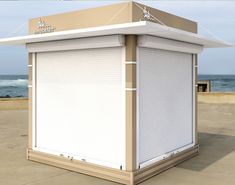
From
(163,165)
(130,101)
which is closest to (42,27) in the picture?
(130,101)

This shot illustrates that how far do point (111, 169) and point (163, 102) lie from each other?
2.12m

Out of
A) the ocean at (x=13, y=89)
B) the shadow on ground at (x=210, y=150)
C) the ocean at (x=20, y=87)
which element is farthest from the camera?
the ocean at (x=20, y=87)

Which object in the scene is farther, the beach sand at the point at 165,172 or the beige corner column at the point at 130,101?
the beach sand at the point at 165,172

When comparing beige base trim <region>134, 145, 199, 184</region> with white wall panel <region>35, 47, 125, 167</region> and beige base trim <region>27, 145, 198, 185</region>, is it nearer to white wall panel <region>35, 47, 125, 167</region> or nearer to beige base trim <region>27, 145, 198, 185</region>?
beige base trim <region>27, 145, 198, 185</region>

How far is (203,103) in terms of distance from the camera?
26.2 meters

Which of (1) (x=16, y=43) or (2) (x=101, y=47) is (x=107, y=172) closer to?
(2) (x=101, y=47)

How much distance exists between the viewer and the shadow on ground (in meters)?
8.78

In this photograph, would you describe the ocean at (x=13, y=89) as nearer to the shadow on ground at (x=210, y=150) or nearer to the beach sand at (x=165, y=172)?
the beach sand at (x=165, y=172)

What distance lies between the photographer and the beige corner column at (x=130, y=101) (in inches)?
282

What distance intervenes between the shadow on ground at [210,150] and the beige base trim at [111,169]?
0.26 m

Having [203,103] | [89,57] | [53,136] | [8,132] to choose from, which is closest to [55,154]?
[53,136]

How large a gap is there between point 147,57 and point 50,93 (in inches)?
109

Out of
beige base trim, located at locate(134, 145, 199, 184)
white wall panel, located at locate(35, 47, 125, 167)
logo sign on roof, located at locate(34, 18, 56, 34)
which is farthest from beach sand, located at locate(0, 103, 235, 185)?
logo sign on roof, located at locate(34, 18, 56, 34)

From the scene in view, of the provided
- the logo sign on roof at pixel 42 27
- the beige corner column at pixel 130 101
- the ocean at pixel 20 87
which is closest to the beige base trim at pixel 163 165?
the beige corner column at pixel 130 101
